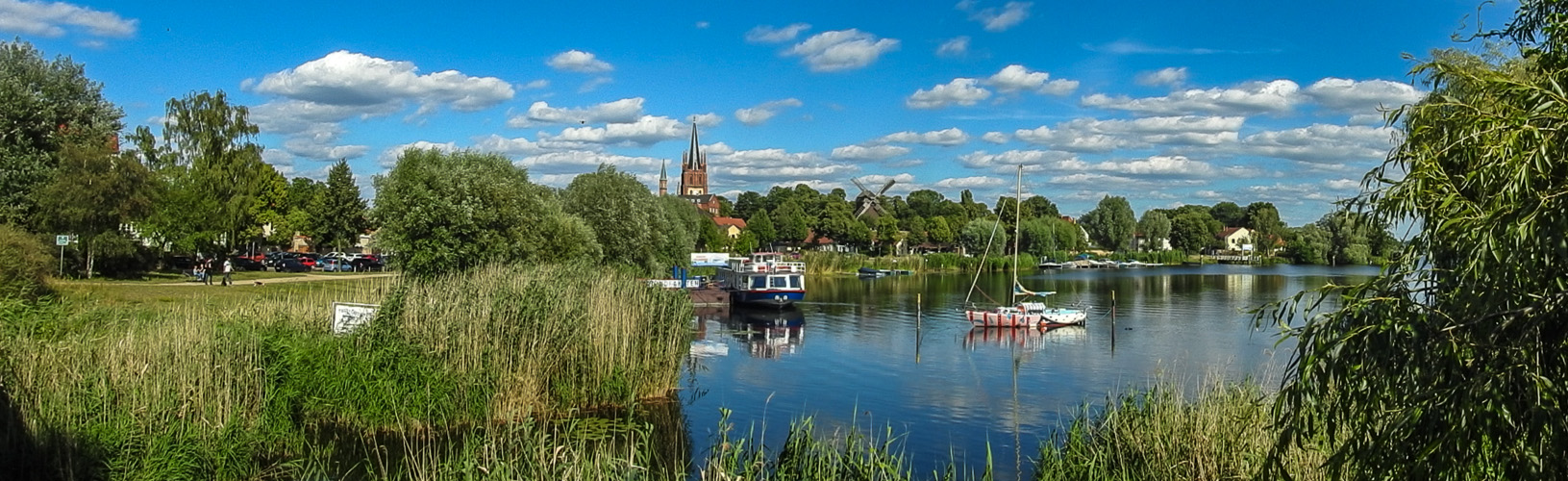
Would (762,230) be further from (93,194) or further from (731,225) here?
(93,194)

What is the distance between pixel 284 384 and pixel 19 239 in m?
11.2

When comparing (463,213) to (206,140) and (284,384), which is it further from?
(206,140)

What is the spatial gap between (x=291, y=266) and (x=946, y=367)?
4234 centimetres

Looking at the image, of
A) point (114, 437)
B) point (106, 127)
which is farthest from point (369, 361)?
point (106, 127)

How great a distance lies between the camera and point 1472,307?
183 inches

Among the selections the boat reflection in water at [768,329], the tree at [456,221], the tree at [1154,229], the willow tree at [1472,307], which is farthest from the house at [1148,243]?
the willow tree at [1472,307]

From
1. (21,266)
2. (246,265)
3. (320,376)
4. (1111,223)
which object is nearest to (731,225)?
(1111,223)

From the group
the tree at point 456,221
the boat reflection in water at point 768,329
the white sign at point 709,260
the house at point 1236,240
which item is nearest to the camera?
the tree at point 456,221

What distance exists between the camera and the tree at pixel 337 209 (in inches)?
2682

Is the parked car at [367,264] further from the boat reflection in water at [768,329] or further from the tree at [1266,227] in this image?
the tree at [1266,227]

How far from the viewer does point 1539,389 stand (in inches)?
171

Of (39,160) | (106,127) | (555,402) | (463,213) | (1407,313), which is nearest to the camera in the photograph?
(1407,313)

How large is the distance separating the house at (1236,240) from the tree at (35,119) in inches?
5695

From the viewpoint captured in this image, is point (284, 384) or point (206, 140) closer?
point (284, 384)
